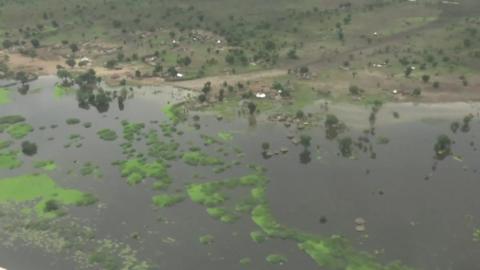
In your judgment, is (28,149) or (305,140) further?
(28,149)

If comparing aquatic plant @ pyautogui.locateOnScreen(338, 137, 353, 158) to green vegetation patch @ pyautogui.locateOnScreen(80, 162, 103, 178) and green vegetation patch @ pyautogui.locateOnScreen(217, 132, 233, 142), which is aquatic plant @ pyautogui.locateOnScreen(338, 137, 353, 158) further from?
green vegetation patch @ pyautogui.locateOnScreen(80, 162, 103, 178)

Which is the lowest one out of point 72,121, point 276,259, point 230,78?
point 276,259

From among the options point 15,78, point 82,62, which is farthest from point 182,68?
point 15,78

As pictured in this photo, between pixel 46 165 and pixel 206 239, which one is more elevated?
pixel 46 165

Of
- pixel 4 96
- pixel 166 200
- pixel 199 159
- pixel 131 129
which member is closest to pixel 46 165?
pixel 131 129

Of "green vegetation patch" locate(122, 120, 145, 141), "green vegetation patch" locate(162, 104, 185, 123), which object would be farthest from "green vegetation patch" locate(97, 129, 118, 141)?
"green vegetation patch" locate(162, 104, 185, 123)

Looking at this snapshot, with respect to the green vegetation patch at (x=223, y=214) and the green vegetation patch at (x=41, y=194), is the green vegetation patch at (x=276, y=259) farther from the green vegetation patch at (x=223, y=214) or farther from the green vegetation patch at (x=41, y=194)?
the green vegetation patch at (x=41, y=194)

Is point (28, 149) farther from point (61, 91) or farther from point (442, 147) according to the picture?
point (442, 147)
